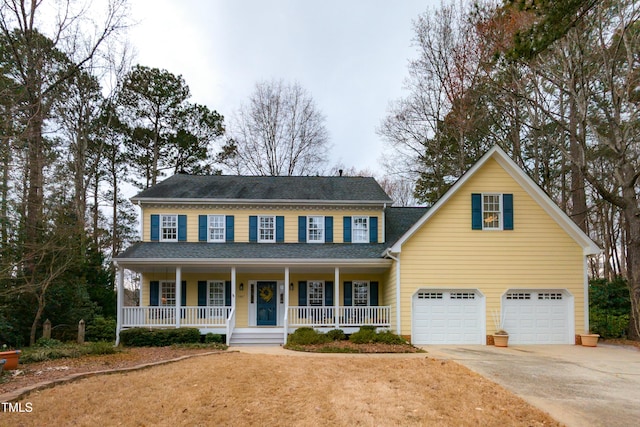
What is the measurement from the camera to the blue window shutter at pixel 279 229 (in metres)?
18.2

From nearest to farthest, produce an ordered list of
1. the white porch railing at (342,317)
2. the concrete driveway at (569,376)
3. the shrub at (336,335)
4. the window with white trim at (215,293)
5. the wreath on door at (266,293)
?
the concrete driveway at (569,376) → the shrub at (336,335) → the white porch railing at (342,317) → the window with white trim at (215,293) → the wreath on door at (266,293)

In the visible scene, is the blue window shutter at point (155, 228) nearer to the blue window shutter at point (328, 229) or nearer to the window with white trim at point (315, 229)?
the window with white trim at point (315, 229)

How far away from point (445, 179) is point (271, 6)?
1417cm

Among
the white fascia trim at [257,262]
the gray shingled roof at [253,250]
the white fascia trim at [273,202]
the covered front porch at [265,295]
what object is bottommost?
the covered front porch at [265,295]

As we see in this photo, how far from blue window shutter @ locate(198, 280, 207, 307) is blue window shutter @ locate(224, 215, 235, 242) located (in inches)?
74.3

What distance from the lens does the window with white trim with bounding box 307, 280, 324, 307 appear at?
1772cm

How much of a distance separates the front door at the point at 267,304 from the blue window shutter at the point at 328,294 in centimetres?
191

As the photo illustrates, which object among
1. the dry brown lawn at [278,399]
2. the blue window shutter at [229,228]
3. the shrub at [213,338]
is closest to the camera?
the dry brown lawn at [278,399]

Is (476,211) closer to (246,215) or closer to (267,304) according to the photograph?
(267,304)

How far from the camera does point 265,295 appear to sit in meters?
17.8

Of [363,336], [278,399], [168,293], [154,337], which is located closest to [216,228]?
[168,293]

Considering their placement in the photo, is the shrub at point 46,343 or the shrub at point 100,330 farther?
the shrub at point 100,330

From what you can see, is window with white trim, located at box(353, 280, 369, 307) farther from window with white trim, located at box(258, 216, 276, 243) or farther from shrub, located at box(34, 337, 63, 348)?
shrub, located at box(34, 337, 63, 348)

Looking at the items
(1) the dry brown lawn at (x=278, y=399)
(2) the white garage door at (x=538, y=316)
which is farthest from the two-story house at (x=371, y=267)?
(1) the dry brown lawn at (x=278, y=399)
